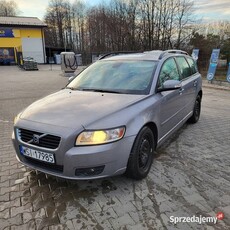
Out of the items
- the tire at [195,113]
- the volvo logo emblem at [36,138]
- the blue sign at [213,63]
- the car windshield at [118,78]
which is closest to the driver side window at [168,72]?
the car windshield at [118,78]

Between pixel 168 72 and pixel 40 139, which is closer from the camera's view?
pixel 40 139

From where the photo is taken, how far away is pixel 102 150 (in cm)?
247

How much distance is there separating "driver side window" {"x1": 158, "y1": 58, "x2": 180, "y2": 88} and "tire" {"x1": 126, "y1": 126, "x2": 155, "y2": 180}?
88cm

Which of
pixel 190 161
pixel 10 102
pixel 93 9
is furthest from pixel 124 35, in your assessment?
pixel 190 161

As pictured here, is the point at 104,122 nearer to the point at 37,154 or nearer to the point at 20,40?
the point at 37,154

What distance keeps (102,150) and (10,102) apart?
23.4 feet

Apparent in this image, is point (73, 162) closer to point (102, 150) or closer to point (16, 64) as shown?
point (102, 150)

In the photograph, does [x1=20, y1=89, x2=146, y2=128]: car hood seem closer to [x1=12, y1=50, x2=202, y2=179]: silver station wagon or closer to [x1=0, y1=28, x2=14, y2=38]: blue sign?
[x1=12, y1=50, x2=202, y2=179]: silver station wagon

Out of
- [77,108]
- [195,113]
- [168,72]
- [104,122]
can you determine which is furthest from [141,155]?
[195,113]

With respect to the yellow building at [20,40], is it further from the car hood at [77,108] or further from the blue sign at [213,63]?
the car hood at [77,108]

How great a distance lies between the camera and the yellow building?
3284 cm

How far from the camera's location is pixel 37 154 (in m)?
2.62

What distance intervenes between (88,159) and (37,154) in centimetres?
62

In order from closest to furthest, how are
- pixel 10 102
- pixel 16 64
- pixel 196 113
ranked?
pixel 196 113 < pixel 10 102 < pixel 16 64
